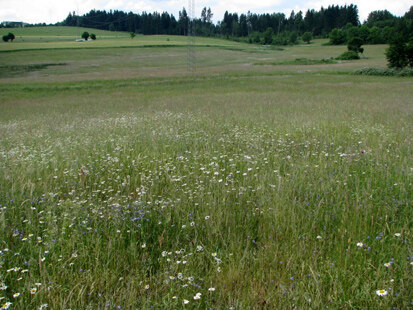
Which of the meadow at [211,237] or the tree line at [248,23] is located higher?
the tree line at [248,23]

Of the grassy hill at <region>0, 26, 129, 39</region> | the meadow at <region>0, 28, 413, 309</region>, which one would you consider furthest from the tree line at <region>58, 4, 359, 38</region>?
the meadow at <region>0, 28, 413, 309</region>

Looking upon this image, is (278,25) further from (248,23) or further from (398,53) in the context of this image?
(398,53)

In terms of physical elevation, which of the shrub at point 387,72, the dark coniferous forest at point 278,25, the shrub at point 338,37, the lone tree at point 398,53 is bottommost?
the shrub at point 387,72

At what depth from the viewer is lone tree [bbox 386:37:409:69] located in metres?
38.7

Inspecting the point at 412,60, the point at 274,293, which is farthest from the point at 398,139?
the point at 412,60

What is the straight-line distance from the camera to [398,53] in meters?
38.8

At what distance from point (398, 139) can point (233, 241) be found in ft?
19.8

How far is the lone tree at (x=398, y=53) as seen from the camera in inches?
1523

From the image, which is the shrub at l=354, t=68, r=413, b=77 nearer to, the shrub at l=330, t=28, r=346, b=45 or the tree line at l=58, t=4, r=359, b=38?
the shrub at l=330, t=28, r=346, b=45

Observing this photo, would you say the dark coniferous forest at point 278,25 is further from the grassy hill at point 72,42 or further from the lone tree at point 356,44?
the lone tree at point 356,44

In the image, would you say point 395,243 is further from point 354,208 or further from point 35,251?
point 35,251

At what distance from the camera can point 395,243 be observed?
3.01 m

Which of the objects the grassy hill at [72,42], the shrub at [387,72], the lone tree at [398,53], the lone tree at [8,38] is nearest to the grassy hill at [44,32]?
the grassy hill at [72,42]

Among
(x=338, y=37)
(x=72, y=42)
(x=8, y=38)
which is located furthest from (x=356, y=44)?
(x=8, y=38)
